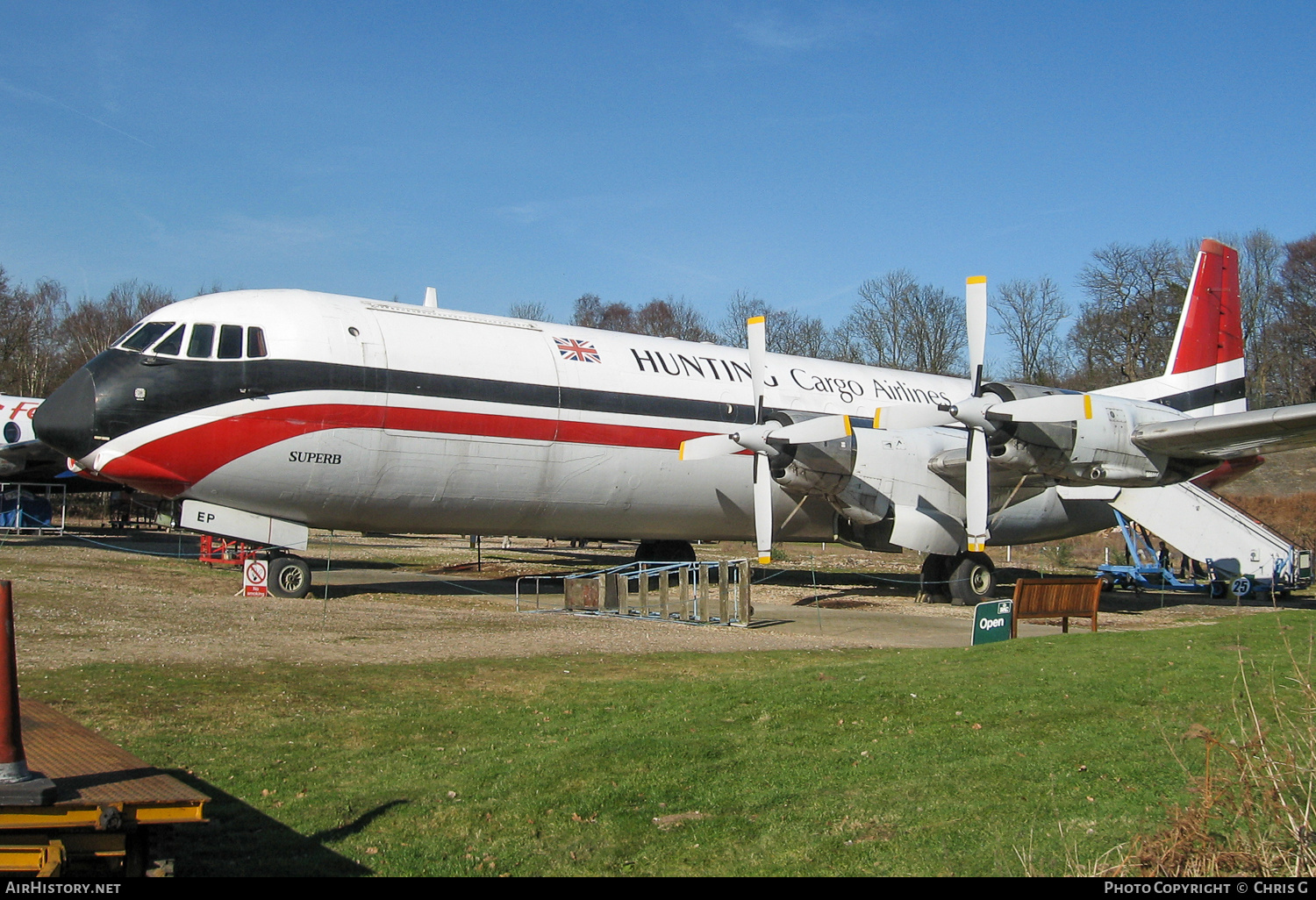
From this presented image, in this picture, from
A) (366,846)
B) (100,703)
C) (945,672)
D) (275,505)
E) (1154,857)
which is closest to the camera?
(1154,857)

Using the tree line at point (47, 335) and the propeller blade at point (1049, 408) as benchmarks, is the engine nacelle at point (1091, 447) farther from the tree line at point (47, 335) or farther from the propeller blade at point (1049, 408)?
the tree line at point (47, 335)

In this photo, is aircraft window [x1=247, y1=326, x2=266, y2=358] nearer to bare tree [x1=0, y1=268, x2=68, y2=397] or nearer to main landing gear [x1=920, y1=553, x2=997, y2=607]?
main landing gear [x1=920, y1=553, x2=997, y2=607]

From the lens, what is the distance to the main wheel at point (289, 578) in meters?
18.4

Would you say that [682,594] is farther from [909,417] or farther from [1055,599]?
[1055,599]

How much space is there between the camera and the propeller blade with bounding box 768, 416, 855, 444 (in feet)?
61.7

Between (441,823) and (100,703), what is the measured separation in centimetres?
428

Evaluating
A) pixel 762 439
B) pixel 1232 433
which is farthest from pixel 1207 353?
pixel 762 439

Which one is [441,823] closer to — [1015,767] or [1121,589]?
[1015,767]

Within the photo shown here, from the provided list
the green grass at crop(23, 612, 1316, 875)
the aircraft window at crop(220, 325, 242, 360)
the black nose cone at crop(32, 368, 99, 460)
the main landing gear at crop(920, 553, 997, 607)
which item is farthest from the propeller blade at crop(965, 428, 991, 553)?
the black nose cone at crop(32, 368, 99, 460)

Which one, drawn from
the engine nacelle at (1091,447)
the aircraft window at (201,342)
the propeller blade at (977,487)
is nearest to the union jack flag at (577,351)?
the aircraft window at (201,342)

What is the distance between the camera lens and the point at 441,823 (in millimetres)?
6688

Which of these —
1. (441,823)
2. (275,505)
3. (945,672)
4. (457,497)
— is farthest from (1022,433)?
(441,823)

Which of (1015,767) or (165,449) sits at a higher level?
(165,449)

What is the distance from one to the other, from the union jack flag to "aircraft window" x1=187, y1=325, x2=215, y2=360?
6.25 meters
